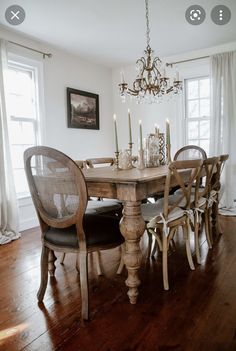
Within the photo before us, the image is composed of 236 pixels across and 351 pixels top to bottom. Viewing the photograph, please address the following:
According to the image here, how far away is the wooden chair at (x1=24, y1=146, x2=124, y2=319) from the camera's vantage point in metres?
1.50

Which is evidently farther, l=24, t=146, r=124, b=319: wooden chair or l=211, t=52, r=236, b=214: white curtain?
l=211, t=52, r=236, b=214: white curtain

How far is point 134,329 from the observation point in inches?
58.4

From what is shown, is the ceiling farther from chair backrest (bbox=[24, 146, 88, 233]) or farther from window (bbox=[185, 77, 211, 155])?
chair backrest (bbox=[24, 146, 88, 233])

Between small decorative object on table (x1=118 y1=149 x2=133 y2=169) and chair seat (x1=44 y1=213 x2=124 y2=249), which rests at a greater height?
small decorative object on table (x1=118 y1=149 x2=133 y2=169)

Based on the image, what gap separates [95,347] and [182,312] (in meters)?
0.57

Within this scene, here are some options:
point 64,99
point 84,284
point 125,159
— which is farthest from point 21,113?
point 84,284

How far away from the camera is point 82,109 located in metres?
4.55

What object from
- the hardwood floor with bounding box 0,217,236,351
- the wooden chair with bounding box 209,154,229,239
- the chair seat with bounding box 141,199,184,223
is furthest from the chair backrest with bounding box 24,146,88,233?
the wooden chair with bounding box 209,154,229,239

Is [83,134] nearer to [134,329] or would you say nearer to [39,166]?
[39,166]

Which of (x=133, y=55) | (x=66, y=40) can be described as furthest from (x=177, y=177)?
(x=133, y=55)

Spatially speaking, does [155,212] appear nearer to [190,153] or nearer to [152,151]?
[152,151]

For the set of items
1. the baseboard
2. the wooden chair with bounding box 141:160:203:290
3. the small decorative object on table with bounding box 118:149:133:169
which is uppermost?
the small decorative object on table with bounding box 118:149:133:169

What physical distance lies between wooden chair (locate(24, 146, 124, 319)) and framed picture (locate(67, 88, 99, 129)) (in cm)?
280

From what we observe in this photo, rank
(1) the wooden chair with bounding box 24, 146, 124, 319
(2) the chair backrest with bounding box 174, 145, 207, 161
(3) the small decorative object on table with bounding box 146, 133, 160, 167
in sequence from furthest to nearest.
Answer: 1. (2) the chair backrest with bounding box 174, 145, 207, 161
2. (3) the small decorative object on table with bounding box 146, 133, 160, 167
3. (1) the wooden chair with bounding box 24, 146, 124, 319
